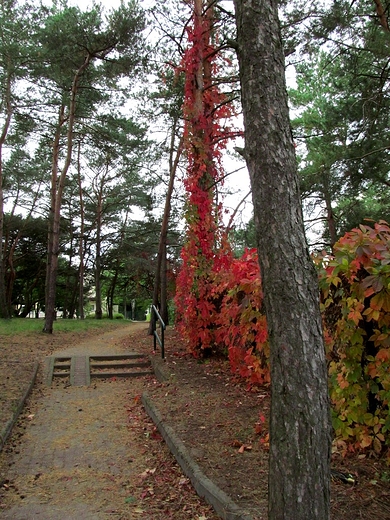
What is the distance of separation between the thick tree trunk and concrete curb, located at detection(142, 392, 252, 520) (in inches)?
28.9

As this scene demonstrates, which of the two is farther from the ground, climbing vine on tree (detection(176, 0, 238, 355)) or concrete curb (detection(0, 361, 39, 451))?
climbing vine on tree (detection(176, 0, 238, 355))

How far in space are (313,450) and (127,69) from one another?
39.0 feet

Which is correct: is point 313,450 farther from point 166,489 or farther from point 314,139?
point 314,139

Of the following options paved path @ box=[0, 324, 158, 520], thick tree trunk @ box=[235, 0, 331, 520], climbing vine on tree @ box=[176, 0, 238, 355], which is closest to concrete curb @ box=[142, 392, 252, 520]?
paved path @ box=[0, 324, 158, 520]

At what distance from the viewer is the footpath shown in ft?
9.96

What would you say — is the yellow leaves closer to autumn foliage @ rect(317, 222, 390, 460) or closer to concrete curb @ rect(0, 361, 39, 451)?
autumn foliage @ rect(317, 222, 390, 460)

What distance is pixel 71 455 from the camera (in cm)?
418

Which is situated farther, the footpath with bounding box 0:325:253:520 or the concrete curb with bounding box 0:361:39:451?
the concrete curb with bounding box 0:361:39:451

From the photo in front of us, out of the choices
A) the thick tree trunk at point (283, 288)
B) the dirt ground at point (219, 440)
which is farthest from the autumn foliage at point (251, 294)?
the thick tree trunk at point (283, 288)

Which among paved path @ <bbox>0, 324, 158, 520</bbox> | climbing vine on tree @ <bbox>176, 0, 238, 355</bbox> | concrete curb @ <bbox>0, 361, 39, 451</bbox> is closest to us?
paved path @ <bbox>0, 324, 158, 520</bbox>

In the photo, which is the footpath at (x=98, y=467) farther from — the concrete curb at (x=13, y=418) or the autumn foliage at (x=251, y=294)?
the autumn foliage at (x=251, y=294)

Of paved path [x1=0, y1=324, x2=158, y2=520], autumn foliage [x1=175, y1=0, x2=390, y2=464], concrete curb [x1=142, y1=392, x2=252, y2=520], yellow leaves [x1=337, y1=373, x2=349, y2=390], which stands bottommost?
paved path [x1=0, y1=324, x2=158, y2=520]

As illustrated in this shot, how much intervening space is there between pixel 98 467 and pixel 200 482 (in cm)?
118

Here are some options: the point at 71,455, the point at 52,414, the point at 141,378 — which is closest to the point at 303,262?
the point at 71,455
